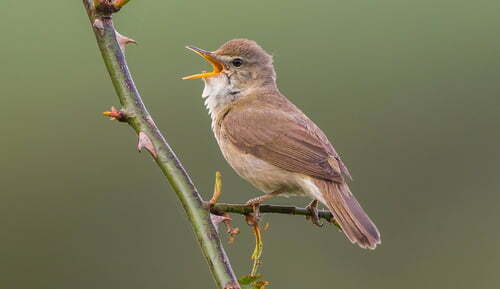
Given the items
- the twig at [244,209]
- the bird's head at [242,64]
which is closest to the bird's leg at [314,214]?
the twig at [244,209]

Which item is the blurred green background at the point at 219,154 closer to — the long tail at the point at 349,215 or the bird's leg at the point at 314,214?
the bird's leg at the point at 314,214

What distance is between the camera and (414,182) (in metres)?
6.29

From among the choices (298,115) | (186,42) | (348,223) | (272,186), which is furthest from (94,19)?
(186,42)

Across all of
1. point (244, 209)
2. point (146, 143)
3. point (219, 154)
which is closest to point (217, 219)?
point (244, 209)

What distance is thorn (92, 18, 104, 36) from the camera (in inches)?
78.3

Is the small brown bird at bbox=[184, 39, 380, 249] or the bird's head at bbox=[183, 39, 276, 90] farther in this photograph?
the bird's head at bbox=[183, 39, 276, 90]

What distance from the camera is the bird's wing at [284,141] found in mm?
3562

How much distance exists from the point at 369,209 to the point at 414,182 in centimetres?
46

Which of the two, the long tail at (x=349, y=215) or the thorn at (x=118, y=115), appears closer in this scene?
the thorn at (x=118, y=115)

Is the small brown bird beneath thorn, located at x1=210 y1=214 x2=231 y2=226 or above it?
beneath

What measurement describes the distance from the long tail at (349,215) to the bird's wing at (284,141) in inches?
2.3

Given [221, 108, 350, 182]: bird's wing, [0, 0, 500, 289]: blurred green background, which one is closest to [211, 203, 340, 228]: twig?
[221, 108, 350, 182]: bird's wing

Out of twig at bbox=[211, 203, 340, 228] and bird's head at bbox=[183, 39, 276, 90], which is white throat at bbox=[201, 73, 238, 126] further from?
twig at bbox=[211, 203, 340, 228]

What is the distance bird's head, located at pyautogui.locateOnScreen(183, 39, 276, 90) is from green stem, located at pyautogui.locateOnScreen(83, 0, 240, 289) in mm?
2194
